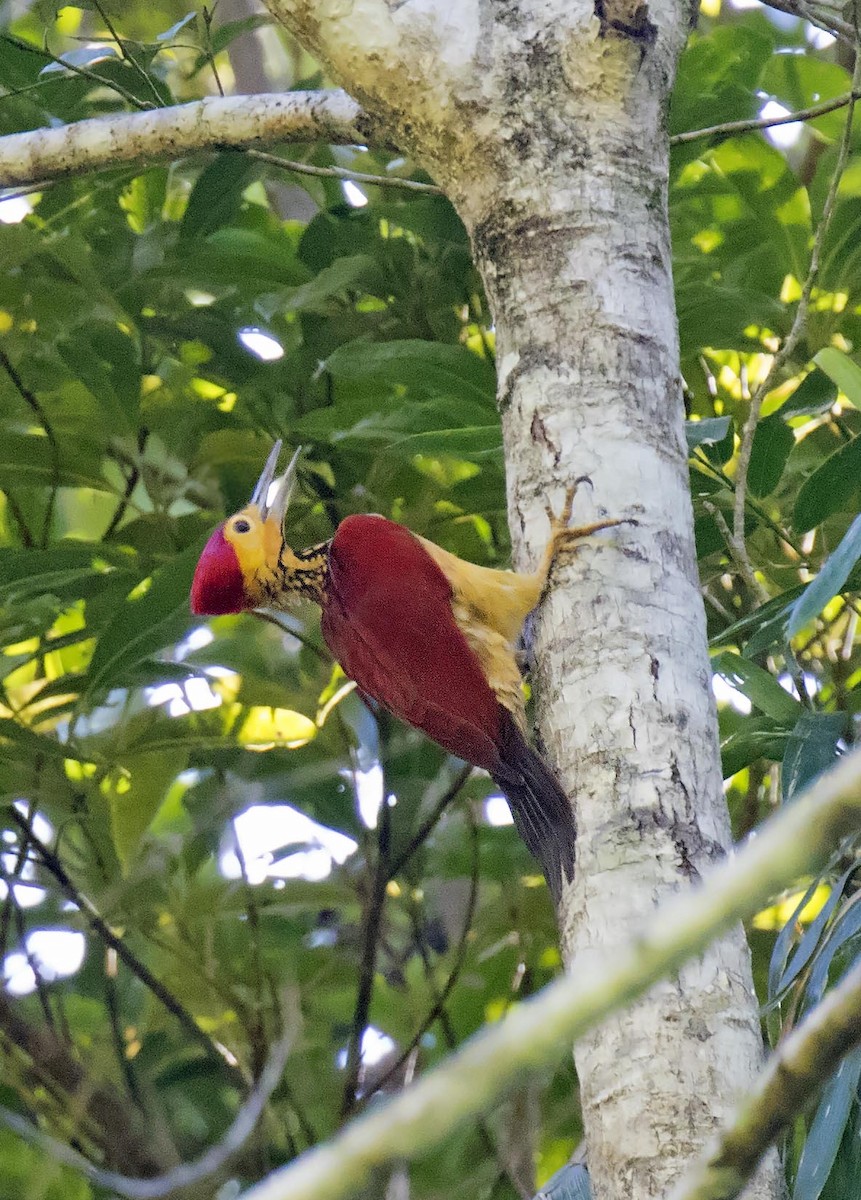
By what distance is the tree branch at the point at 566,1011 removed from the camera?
44 centimetres

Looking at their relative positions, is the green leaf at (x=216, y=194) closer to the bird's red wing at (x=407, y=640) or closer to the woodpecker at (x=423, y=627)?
the woodpecker at (x=423, y=627)

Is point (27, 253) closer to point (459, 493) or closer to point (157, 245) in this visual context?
point (157, 245)

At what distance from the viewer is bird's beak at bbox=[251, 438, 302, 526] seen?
2.68 meters

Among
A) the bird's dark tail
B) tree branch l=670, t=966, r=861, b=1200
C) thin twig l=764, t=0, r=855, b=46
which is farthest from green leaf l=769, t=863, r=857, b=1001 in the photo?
thin twig l=764, t=0, r=855, b=46

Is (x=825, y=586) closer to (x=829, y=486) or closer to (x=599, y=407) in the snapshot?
(x=599, y=407)

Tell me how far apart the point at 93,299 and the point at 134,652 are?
77 cm

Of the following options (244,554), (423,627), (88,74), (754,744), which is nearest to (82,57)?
(88,74)

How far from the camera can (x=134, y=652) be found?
2.45 metres

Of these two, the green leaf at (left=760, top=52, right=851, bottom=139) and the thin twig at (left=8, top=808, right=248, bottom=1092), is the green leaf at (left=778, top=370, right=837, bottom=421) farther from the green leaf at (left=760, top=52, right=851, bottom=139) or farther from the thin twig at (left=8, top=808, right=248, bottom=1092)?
the thin twig at (left=8, top=808, right=248, bottom=1092)

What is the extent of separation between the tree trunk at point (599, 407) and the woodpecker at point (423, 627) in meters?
0.24

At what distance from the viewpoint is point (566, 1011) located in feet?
1.49

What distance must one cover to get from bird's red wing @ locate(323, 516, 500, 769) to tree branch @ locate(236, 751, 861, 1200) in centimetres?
163

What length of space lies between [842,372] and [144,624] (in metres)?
1.27

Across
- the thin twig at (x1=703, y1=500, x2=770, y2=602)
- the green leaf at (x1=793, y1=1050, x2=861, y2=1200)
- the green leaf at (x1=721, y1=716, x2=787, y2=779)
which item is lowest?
the green leaf at (x1=793, y1=1050, x2=861, y2=1200)
